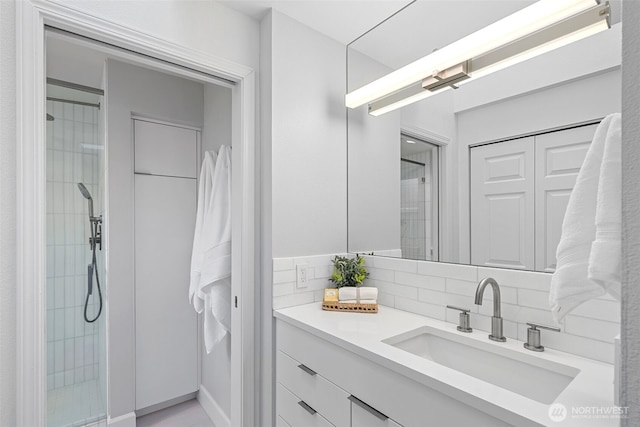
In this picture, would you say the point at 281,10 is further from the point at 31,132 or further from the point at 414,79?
the point at 31,132

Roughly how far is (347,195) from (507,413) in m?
1.28

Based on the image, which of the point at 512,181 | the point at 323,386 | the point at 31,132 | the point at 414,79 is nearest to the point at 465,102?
the point at 414,79

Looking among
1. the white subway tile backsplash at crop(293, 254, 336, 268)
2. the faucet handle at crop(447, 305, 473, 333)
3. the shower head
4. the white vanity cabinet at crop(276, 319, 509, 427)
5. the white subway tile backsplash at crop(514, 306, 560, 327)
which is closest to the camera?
the white vanity cabinet at crop(276, 319, 509, 427)

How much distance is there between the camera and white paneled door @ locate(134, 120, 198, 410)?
222 centimetres

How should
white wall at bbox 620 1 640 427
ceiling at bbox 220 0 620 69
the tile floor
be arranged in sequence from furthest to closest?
1. the tile floor
2. ceiling at bbox 220 0 620 69
3. white wall at bbox 620 1 640 427

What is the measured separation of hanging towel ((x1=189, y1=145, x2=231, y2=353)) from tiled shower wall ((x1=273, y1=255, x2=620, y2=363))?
0.57 meters

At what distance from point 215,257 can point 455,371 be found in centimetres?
147

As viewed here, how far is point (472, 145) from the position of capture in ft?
4.49

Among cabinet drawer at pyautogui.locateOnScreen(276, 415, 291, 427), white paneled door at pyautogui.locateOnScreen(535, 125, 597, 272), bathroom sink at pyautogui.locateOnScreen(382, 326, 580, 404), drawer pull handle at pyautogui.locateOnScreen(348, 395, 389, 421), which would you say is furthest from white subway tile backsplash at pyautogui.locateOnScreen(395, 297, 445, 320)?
cabinet drawer at pyautogui.locateOnScreen(276, 415, 291, 427)

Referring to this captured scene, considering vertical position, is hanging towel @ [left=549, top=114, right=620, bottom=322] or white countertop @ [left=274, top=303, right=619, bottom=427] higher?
hanging towel @ [left=549, top=114, right=620, bottom=322]

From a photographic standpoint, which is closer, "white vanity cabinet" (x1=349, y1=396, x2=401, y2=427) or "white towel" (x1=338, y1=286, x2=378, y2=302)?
"white vanity cabinet" (x1=349, y1=396, x2=401, y2=427)

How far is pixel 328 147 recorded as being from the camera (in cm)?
176

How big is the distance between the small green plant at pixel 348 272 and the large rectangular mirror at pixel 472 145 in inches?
5.4

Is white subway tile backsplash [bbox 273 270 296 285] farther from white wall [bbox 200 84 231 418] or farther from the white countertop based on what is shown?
white wall [bbox 200 84 231 418]
